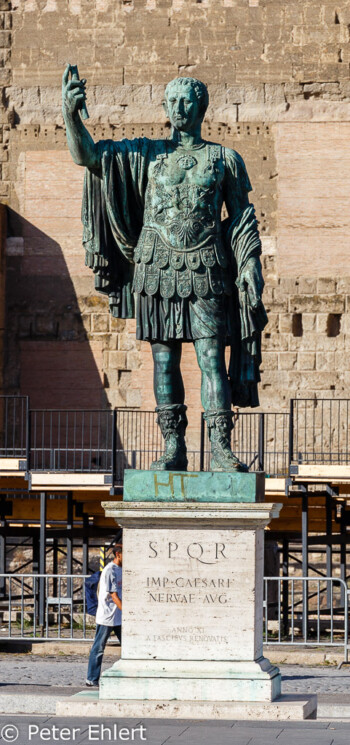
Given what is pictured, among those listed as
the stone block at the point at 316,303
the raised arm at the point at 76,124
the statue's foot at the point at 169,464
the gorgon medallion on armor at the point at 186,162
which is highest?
the stone block at the point at 316,303

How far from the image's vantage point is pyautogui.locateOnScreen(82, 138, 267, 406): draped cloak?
33.3 ft

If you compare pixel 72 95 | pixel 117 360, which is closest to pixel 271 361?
pixel 117 360

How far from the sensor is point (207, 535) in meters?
9.46

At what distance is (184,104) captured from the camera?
399 inches

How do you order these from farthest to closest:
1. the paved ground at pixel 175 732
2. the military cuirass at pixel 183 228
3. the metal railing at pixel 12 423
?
the metal railing at pixel 12 423 < the military cuirass at pixel 183 228 < the paved ground at pixel 175 732

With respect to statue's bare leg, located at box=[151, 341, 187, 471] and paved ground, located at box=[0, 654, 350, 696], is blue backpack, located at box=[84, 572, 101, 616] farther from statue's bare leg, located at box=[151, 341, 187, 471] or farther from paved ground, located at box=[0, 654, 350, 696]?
statue's bare leg, located at box=[151, 341, 187, 471]

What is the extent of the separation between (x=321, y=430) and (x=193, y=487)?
18015mm

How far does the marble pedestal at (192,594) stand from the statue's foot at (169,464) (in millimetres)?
235

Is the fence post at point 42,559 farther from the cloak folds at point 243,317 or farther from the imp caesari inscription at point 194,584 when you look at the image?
the imp caesari inscription at point 194,584

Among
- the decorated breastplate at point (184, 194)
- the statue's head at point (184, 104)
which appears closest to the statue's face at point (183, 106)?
the statue's head at point (184, 104)

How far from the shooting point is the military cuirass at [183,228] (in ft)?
32.6

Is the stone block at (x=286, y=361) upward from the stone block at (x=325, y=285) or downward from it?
downward

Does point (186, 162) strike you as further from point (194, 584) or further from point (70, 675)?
point (70, 675)

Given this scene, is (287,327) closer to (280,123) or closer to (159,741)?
(280,123)
